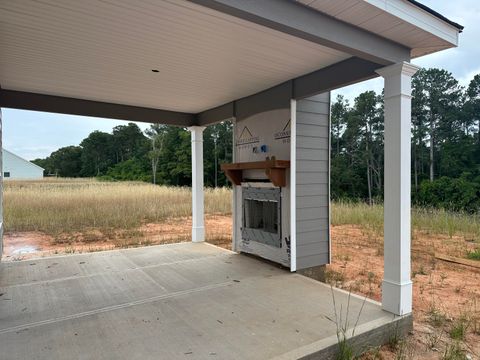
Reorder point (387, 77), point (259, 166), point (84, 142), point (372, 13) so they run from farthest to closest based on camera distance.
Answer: point (84, 142) < point (259, 166) < point (387, 77) < point (372, 13)

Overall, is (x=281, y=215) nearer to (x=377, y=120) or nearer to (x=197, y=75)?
(x=197, y=75)

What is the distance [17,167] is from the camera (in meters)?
37.6

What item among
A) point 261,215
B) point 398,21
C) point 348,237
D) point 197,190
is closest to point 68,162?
point 197,190

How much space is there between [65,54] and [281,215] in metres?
2.95

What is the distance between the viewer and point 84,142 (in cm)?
4459

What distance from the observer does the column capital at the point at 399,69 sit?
8.87 ft

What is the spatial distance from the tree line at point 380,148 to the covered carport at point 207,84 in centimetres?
1842

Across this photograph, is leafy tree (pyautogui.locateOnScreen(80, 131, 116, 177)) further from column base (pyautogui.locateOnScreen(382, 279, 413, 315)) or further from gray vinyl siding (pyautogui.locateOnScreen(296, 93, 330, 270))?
column base (pyautogui.locateOnScreen(382, 279, 413, 315))

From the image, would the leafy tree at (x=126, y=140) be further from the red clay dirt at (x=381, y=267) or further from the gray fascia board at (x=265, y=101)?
the gray fascia board at (x=265, y=101)

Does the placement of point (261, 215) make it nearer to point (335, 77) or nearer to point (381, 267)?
point (381, 267)

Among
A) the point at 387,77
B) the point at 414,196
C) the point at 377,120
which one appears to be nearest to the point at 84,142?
the point at 377,120

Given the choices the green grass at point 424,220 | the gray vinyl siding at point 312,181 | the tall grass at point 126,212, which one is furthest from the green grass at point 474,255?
the gray vinyl siding at point 312,181

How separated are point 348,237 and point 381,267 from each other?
7.58 ft

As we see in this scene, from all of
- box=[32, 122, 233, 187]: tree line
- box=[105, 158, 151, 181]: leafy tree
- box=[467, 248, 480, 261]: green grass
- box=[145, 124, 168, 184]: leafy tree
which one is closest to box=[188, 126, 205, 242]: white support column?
box=[467, 248, 480, 261]: green grass
